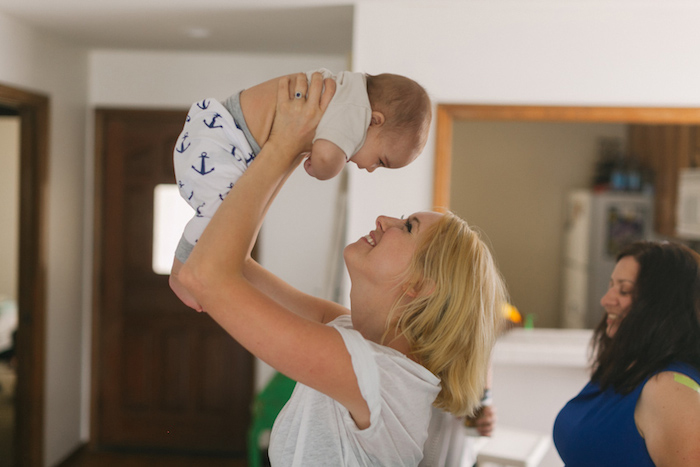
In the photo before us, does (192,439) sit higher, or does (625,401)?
(625,401)

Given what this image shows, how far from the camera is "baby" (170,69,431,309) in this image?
1.11 m

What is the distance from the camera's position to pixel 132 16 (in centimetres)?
296

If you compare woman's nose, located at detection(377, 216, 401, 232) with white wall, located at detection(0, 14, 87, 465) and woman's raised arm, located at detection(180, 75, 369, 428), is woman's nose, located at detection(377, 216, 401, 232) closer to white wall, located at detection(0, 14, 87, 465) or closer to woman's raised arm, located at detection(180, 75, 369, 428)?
woman's raised arm, located at detection(180, 75, 369, 428)

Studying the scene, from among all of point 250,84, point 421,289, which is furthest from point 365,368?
point 250,84

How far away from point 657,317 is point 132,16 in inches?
104

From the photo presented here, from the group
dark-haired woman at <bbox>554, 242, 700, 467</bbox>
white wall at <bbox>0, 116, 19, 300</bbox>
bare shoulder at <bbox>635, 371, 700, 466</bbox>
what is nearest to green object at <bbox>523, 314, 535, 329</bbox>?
dark-haired woman at <bbox>554, 242, 700, 467</bbox>

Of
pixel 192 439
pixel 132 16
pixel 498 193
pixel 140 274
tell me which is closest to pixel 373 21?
pixel 498 193

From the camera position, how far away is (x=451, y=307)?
3.82 ft

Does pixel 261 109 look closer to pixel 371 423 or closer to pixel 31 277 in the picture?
pixel 371 423

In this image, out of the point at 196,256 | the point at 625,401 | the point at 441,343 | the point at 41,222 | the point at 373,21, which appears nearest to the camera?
the point at 196,256

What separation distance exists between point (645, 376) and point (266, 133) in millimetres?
1081

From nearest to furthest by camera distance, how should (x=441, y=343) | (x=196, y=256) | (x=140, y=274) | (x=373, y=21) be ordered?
(x=196, y=256), (x=441, y=343), (x=373, y=21), (x=140, y=274)

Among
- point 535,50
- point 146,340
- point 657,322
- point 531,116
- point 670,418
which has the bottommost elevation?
point 146,340

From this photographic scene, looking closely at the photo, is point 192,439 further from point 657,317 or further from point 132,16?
point 657,317
